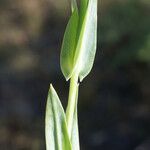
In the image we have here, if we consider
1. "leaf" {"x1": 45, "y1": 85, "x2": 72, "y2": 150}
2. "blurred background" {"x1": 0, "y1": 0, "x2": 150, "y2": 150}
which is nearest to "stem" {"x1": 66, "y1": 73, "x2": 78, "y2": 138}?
"leaf" {"x1": 45, "y1": 85, "x2": 72, "y2": 150}

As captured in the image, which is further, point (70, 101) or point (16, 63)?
point (16, 63)

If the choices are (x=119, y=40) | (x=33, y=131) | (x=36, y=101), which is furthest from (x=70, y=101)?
(x=119, y=40)

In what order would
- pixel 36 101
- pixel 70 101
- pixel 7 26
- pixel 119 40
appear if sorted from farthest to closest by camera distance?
pixel 7 26
pixel 119 40
pixel 36 101
pixel 70 101

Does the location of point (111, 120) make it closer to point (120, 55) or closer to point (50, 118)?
point (120, 55)

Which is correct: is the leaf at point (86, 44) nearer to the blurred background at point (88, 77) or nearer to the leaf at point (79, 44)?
the leaf at point (79, 44)

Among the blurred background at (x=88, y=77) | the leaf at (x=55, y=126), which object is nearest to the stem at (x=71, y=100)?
the leaf at (x=55, y=126)

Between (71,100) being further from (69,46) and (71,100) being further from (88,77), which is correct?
(88,77)
